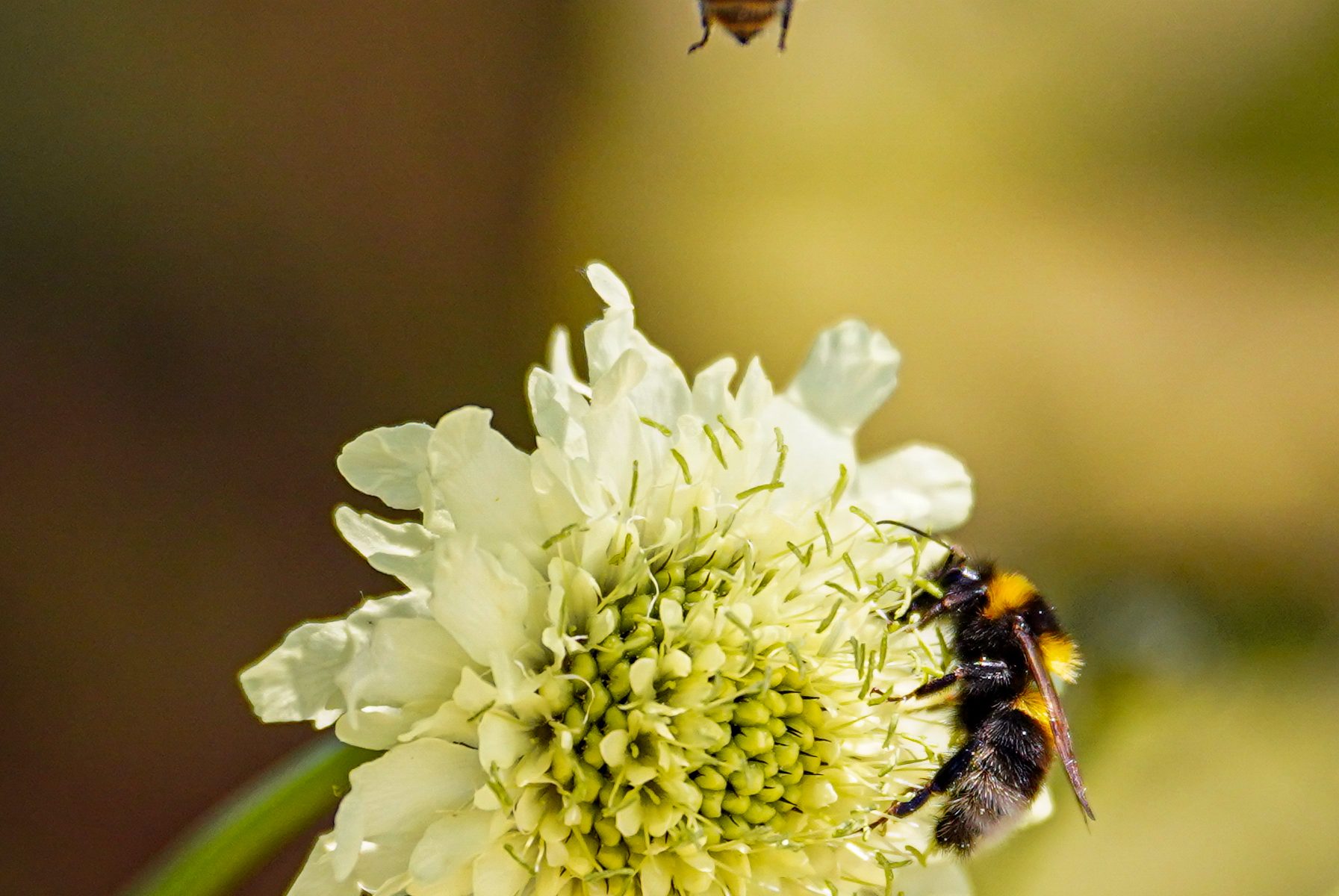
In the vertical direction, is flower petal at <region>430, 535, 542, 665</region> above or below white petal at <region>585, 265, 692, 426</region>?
below

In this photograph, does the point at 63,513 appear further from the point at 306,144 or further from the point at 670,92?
the point at 670,92

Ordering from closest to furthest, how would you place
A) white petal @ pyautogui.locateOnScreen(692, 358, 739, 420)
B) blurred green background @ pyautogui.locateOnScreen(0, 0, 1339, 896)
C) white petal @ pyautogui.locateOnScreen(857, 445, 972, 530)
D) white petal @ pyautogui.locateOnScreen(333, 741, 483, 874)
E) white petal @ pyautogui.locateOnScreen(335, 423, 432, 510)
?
white petal @ pyautogui.locateOnScreen(333, 741, 483, 874) < white petal @ pyautogui.locateOnScreen(335, 423, 432, 510) < white petal @ pyautogui.locateOnScreen(692, 358, 739, 420) < white petal @ pyautogui.locateOnScreen(857, 445, 972, 530) < blurred green background @ pyautogui.locateOnScreen(0, 0, 1339, 896)

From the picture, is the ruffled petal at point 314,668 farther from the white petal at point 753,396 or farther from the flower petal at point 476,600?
the white petal at point 753,396

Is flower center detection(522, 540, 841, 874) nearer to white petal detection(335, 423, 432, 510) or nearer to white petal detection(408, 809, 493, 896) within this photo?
white petal detection(408, 809, 493, 896)

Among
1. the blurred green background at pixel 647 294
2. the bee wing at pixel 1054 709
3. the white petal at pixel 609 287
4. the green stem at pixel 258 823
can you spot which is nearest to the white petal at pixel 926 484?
the bee wing at pixel 1054 709

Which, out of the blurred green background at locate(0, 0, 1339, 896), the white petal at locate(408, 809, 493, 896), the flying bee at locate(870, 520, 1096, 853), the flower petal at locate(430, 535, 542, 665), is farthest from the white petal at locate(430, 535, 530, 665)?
the blurred green background at locate(0, 0, 1339, 896)

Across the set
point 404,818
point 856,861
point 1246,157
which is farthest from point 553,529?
point 1246,157

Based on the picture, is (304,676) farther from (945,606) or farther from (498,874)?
(945,606)

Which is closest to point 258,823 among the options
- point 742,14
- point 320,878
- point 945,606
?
point 320,878
